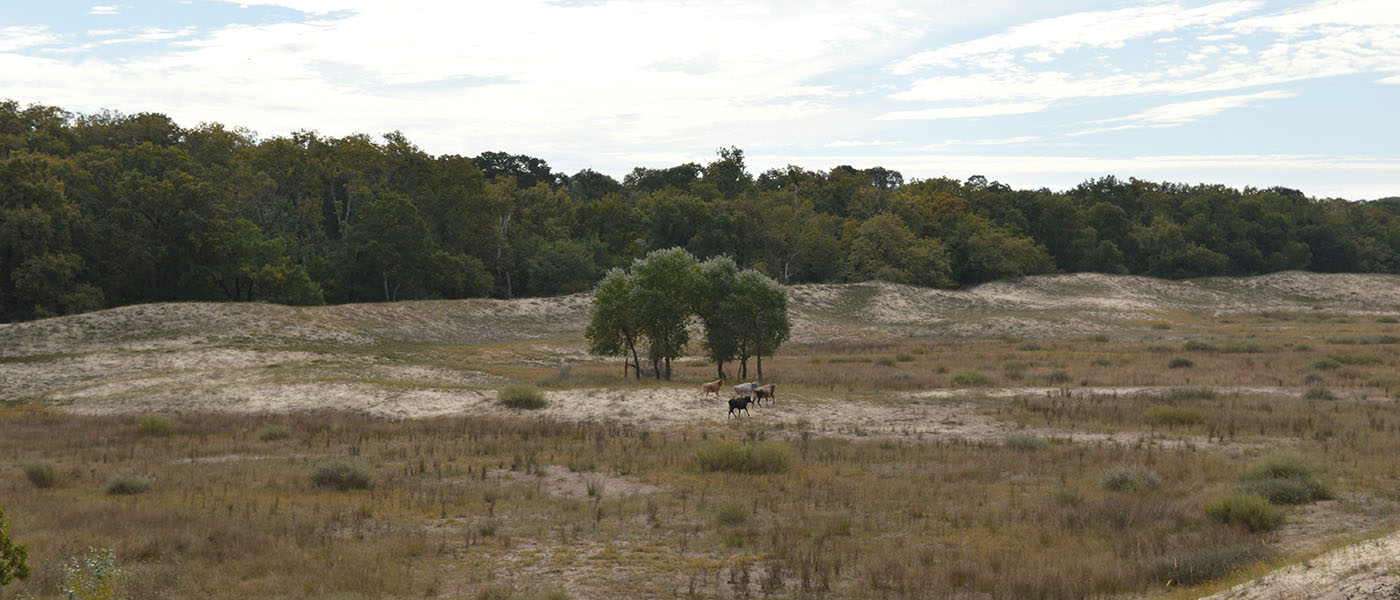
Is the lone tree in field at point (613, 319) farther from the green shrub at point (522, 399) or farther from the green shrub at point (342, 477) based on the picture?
the green shrub at point (342, 477)

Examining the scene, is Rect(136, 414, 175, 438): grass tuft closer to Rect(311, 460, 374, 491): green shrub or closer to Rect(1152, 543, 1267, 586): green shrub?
Rect(311, 460, 374, 491): green shrub

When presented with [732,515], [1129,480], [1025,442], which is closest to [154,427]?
[732,515]

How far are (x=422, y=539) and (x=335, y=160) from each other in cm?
8475

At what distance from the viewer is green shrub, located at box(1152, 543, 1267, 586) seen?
42.9 ft

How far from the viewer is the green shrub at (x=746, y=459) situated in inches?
902

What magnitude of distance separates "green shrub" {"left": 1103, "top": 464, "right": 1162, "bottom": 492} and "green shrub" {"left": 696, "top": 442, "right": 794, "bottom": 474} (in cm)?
788

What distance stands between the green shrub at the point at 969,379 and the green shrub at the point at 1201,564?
1119 inches

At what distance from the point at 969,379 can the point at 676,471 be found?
80.0ft

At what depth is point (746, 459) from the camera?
2312 centimetres

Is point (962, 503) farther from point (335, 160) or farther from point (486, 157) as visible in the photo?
point (486, 157)

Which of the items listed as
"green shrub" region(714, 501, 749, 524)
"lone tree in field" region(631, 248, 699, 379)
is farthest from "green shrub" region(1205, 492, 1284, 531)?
"lone tree in field" region(631, 248, 699, 379)

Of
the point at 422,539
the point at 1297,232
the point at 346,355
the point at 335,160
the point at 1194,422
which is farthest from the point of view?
the point at 1297,232

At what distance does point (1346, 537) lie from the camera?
1488 centimetres

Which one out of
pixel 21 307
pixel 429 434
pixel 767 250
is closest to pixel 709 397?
pixel 429 434
